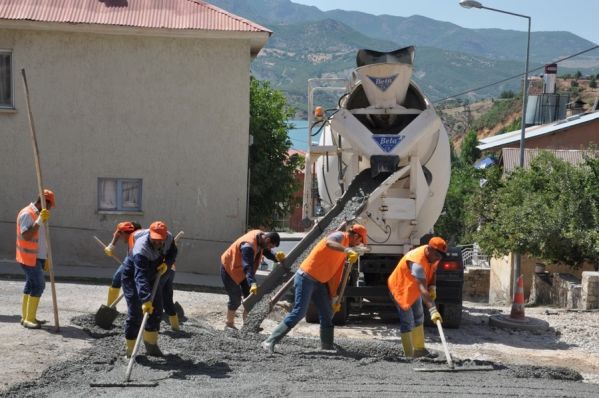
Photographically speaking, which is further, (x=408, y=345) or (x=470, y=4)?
(x=470, y=4)

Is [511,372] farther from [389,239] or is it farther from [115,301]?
[115,301]

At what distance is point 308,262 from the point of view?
407 inches

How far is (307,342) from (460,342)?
7.48 feet

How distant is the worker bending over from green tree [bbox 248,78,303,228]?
12691 millimetres

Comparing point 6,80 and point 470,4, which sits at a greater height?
point 470,4

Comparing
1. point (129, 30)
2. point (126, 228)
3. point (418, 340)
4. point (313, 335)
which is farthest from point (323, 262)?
point (129, 30)

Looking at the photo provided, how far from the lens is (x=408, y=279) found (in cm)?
1012

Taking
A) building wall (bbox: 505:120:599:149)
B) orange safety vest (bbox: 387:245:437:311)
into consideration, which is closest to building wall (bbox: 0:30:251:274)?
orange safety vest (bbox: 387:245:437:311)

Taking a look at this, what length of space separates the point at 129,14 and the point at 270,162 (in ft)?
18.5

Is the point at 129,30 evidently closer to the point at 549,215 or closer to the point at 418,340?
the point at 549,215

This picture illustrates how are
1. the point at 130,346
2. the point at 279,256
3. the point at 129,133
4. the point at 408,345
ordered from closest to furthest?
the point at 130,346 → the point at 408,345 → the point at 279,256 → the point at 129,133

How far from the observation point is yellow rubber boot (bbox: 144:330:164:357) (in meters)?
9.46

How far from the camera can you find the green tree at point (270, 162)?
22.5 metres

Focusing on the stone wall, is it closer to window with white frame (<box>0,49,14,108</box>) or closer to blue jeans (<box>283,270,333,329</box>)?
window with white frame (<box>0,49,14,108</box>)
